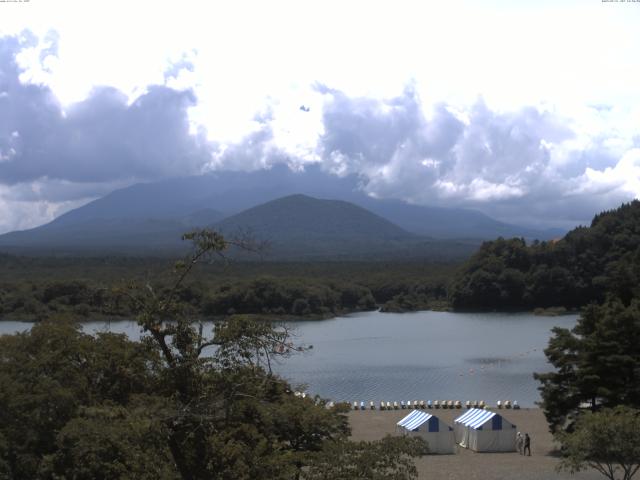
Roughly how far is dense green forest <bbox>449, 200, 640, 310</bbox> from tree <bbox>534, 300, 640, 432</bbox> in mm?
46999

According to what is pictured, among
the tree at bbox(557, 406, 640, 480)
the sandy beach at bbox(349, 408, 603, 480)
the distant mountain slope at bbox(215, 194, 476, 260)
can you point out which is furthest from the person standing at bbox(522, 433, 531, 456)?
the distant mountain slope at bbox(215, 194, 476, 260)

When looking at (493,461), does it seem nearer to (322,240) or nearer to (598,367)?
(598,367)

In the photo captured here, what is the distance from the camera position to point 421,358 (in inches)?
1572

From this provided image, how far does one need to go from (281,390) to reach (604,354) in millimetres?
8550

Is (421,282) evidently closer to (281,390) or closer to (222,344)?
(281,390)

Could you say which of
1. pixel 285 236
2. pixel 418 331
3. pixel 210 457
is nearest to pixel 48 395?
pixel 210 457

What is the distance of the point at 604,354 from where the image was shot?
1888 cm

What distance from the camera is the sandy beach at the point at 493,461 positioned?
56.5ft

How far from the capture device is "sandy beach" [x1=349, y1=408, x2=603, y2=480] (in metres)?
17.2

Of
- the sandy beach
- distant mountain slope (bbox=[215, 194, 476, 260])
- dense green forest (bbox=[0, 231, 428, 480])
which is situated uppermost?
distant mountain slope (bbox=[215, 194, 476, 260])

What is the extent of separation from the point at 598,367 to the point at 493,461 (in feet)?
9.78

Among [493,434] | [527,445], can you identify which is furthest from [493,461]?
[493,434]

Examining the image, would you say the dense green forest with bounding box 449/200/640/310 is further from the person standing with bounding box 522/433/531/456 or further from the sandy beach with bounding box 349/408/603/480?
the person standing with bounding box 522/433/531/456

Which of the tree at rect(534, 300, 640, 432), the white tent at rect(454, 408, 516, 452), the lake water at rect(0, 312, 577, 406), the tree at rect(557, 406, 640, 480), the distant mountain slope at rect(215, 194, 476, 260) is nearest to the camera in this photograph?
the tree at rect(557, 406, 640, 480)
